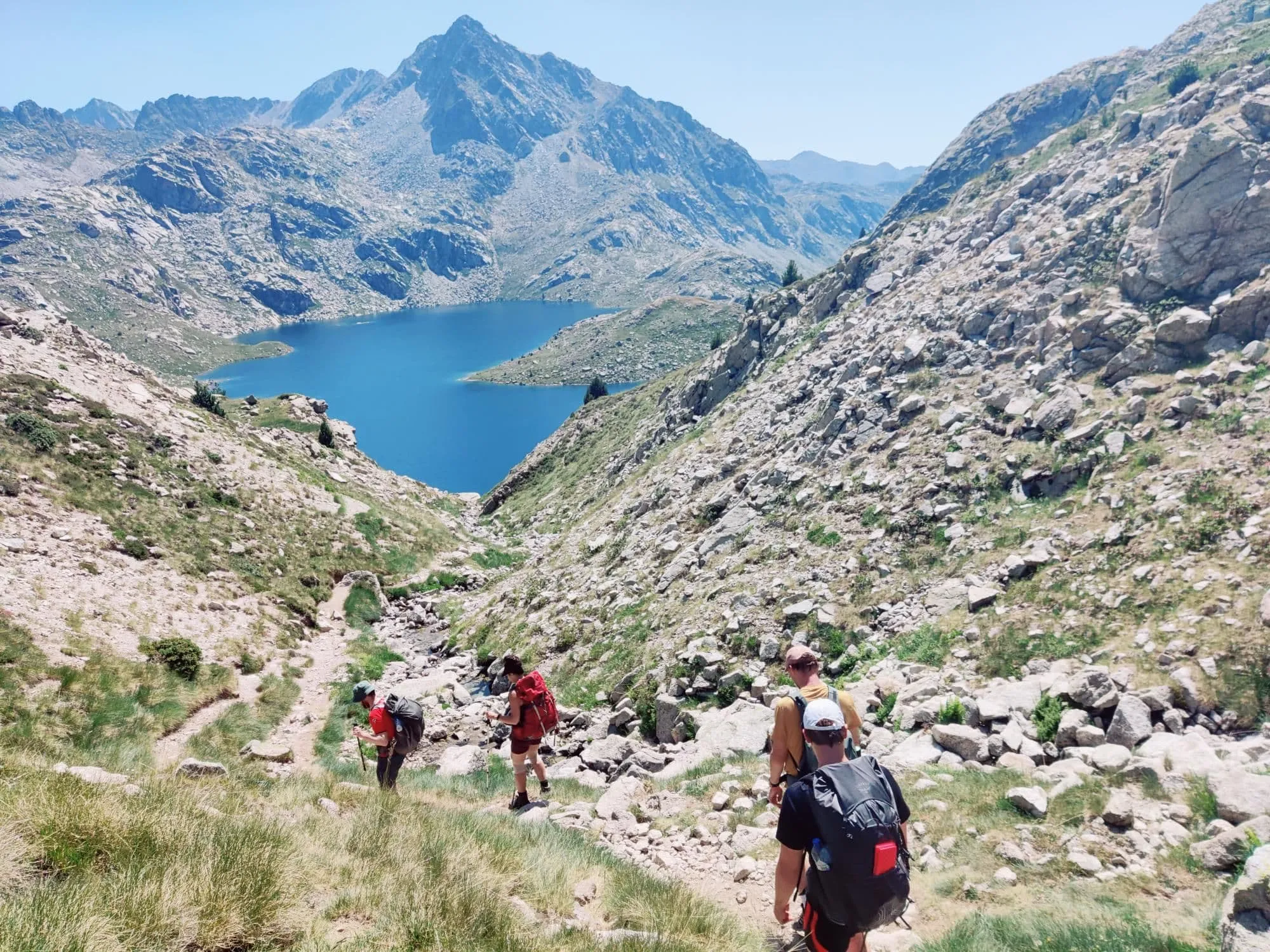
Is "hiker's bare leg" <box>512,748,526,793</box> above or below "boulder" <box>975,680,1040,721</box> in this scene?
below

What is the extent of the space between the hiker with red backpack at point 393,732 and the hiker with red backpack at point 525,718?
1.30 meters

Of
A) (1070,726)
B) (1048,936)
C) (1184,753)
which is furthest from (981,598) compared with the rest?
(1048,936)

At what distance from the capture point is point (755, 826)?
9.59m

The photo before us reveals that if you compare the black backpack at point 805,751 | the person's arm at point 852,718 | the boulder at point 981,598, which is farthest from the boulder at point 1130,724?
the black backpack at point 805,751

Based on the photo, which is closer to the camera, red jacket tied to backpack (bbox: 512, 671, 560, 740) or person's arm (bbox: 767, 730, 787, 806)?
person's arm (bbox: 767, 730, 787, 806)

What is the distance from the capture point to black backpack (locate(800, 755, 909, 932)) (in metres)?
4.73

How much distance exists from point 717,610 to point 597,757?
5913 mm

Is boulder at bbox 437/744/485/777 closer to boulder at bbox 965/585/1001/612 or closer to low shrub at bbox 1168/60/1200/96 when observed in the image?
boulder at bbox 965/585/1001/612

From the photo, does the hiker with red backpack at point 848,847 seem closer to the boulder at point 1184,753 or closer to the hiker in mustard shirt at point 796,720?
the hiker in mustard shirt at point 796,720

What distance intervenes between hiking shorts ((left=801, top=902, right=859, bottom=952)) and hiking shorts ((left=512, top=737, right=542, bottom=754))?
276 inches

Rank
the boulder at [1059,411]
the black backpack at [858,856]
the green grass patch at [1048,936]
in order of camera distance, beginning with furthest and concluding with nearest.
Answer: the boulder at [1059,411]
the green grass patch at [1048,936]
the black backpack at [858,856]

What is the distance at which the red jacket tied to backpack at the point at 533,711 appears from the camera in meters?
11.5

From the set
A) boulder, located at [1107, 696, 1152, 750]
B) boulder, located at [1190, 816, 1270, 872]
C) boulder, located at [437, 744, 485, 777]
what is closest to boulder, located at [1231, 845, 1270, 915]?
boulder, located at [1190, 816, 1270, 872]

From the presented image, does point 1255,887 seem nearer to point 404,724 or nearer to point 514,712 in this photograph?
point 514,712
